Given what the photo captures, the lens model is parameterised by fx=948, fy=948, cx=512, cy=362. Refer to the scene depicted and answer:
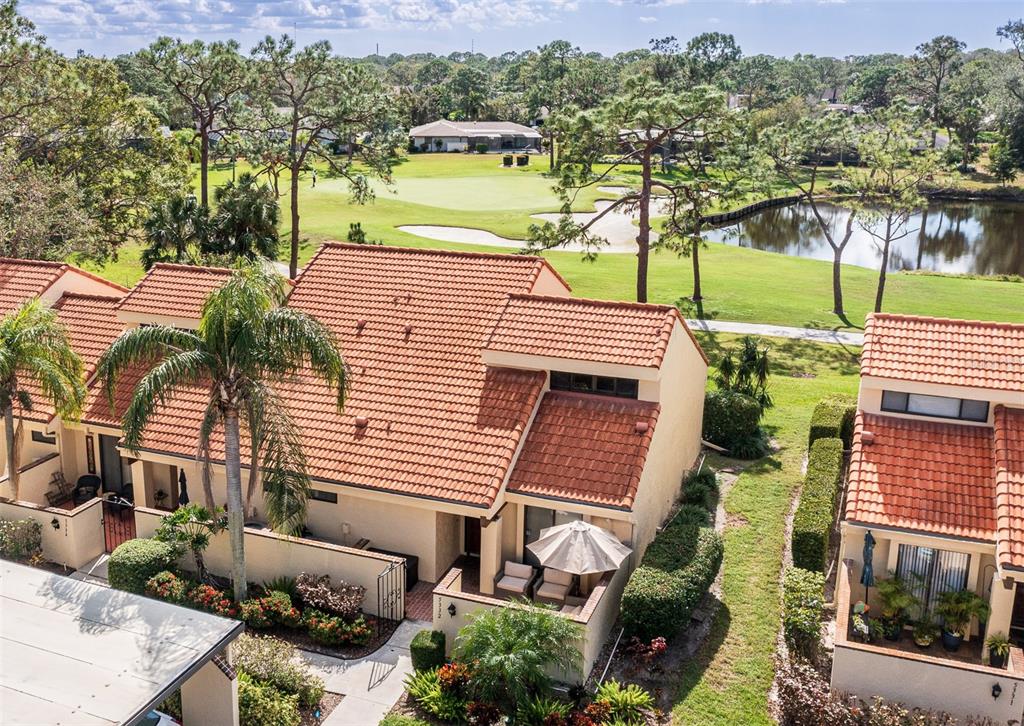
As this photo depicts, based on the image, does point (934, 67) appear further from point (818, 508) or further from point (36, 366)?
point (36, 366)

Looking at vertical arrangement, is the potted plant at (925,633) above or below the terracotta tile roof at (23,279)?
below

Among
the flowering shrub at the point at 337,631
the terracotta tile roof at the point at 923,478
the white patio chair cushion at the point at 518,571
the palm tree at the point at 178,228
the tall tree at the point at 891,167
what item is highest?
the tall tree at the point at 891,167

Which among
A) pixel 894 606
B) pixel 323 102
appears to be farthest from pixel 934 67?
pixel 894 606

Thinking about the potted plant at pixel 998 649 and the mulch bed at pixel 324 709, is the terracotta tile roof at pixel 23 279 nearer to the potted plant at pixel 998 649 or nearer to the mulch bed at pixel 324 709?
the mulch bed at pixel 324 709

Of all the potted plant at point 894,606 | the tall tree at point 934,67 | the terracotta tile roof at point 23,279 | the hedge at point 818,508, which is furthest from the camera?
the tall tree at point 934,67

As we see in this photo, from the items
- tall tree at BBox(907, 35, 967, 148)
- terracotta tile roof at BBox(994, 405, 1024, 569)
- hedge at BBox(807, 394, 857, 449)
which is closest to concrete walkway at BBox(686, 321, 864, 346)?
hedge at BBox(807, 394, 857, 449)

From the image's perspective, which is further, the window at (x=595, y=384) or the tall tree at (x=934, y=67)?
the tall tree at (x=934, y=67)

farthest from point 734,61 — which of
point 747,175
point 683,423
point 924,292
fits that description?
point 683,423

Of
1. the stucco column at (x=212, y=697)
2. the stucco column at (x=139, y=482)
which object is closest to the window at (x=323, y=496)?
the stucco column at (x=139, y=482)

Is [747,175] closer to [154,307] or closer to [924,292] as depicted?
[924,292]
